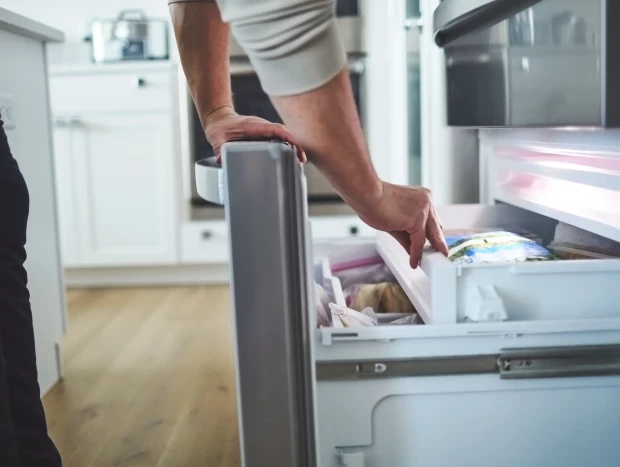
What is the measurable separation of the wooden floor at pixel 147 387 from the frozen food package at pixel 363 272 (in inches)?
14.2

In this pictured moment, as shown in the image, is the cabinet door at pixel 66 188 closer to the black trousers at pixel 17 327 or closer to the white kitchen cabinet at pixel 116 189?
the white kitchen cabinet at pixel 116 189

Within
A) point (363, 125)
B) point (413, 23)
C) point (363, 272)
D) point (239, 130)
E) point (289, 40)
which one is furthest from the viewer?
point (363, 125)

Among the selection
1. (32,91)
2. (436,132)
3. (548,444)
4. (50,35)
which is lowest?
(548,444)

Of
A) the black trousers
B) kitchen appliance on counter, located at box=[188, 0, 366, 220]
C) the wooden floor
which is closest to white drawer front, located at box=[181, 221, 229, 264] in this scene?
kitchen appliance on counter, located at box=[188, 0, 366, 220]

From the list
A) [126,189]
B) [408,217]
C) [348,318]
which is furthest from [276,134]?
[126,189]

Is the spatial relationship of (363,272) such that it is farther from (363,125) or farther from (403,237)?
(363,125)

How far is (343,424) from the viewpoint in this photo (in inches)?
28.3

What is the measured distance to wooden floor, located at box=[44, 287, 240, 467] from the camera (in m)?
1.24

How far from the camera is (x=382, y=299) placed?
3.21ft

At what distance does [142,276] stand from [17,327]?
1717 mm

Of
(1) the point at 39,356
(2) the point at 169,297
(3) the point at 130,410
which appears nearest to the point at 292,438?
(3) the point at 130,410

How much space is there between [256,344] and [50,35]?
1.20m

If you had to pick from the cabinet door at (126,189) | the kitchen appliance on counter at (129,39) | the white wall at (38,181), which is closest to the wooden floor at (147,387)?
the white wall at (38,181)

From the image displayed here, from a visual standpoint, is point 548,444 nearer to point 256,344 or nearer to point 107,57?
point 256,344
